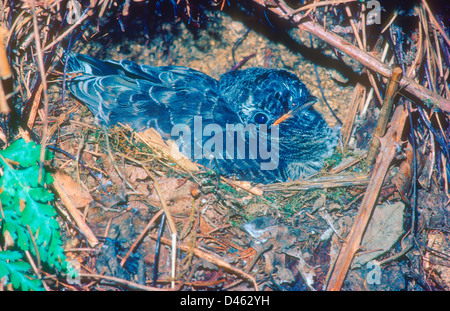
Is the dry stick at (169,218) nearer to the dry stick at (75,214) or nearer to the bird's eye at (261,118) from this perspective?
the dry stick at (75,214)

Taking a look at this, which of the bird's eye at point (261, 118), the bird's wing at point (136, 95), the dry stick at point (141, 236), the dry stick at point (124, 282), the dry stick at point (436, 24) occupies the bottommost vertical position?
the dry stick at point (124, 282)

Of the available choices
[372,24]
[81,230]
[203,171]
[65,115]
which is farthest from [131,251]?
[372,24]

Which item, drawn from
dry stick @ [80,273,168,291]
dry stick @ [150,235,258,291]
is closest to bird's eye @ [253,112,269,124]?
dry stick @ [150,235,258,291]

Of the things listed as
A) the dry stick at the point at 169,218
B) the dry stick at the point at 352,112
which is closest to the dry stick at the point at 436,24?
the dry stick at the point at 352,112

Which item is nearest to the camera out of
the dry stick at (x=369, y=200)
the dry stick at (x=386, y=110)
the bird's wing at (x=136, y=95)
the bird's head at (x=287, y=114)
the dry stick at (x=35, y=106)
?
the dry stick at (x=369, y=200)

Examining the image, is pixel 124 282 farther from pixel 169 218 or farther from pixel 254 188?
pixel 254 188

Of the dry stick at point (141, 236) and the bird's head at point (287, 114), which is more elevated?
the bird's head at point (287, 114)

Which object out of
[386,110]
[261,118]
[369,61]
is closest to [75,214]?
[261,118]
